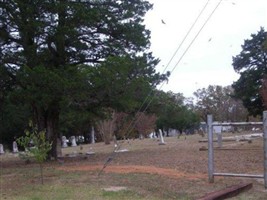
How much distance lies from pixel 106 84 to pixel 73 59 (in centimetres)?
375

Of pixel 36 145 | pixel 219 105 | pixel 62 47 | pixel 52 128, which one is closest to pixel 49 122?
pixel 52 128

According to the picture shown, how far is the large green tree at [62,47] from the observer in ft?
64.7

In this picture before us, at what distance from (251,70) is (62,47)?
39567 mm

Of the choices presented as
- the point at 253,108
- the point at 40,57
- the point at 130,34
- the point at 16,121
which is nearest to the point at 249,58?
the point at 253,108

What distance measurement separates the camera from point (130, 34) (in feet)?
75.3

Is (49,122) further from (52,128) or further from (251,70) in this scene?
(251,70)

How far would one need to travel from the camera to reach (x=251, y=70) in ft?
188

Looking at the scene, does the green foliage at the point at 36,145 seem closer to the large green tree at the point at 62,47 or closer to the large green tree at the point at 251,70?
the large green tree at the point at 62,47

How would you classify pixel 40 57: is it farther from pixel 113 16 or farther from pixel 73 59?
pixel 113 16

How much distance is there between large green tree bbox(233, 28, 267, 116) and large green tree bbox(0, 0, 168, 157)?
34262 mm

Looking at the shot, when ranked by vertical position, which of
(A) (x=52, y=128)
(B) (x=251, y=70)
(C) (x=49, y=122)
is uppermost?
(B) (x=251, y=70)

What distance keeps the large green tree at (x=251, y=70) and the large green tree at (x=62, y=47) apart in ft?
112

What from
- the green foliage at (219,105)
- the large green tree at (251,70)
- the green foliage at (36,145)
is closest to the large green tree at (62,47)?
the green foliage at (36,145)

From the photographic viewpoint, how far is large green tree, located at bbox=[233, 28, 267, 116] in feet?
185
